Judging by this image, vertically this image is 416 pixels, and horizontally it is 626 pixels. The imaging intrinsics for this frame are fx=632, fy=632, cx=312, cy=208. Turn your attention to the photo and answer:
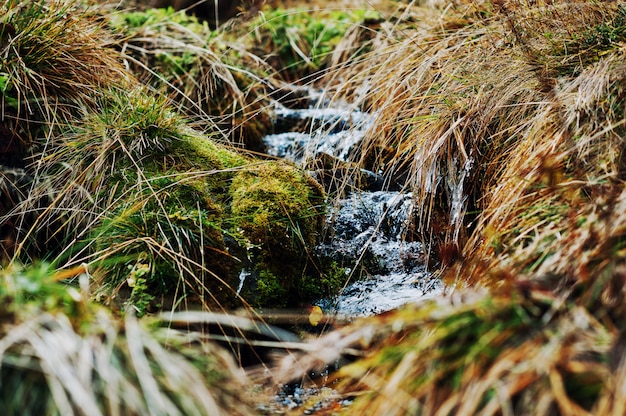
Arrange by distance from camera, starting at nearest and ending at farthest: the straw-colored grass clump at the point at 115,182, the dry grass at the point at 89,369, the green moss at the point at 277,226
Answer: the dry grass at the point at 89,369
the straw-colored grass clump at the point at 115,182
the green moss at the point at 277,226

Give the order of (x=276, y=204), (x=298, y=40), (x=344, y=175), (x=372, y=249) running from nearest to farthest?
(x=276, y=204), (x=372, y=249), (x=344, y=175), (x=298, y=40)

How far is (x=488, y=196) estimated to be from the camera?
2730mm

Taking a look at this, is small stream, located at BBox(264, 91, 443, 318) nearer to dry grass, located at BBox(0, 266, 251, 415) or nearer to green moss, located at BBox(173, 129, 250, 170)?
green moss, located at BBox(173, 129, 250, 170)

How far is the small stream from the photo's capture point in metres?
2.91

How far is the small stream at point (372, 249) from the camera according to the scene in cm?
291

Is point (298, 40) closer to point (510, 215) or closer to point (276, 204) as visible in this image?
point (276, 204)

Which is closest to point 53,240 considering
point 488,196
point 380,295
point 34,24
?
point 34,24

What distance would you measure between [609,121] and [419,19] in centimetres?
223

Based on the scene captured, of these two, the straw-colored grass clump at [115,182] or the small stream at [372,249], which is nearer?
the straw-colored grass clump at [115,182]

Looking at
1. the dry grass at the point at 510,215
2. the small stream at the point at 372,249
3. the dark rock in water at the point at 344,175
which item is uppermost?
the dry grass at the point at 510,215

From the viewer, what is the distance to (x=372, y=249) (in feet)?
10.5

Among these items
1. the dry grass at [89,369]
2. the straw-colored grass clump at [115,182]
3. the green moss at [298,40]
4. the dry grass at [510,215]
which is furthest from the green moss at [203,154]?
the green moss at [298,40]

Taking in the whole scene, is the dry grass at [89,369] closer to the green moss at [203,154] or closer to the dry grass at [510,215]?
the dry grass at [510,215]

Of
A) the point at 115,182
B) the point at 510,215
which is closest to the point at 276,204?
the point at 115,182
